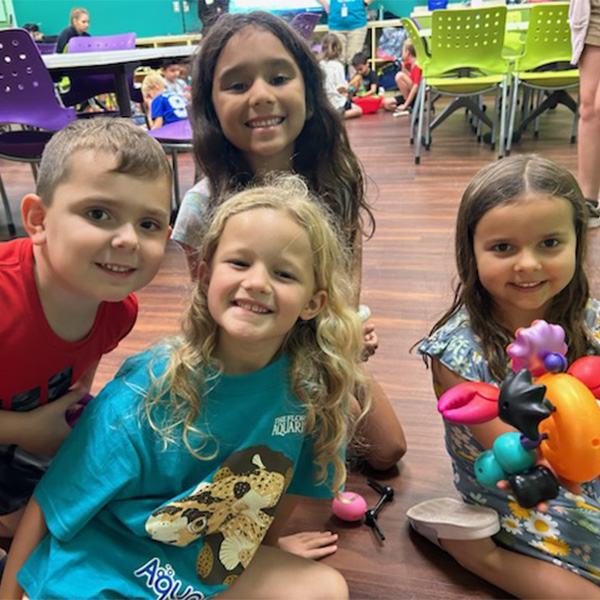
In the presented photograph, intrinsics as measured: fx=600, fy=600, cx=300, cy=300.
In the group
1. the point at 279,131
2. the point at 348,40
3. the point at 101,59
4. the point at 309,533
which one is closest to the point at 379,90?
the point at 348,40

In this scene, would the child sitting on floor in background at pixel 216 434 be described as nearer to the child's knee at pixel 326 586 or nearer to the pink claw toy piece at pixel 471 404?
the child's knee at pixel 326 586

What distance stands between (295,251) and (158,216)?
22 cm

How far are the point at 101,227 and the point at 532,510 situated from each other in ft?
2.76

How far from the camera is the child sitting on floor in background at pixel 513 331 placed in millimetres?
995

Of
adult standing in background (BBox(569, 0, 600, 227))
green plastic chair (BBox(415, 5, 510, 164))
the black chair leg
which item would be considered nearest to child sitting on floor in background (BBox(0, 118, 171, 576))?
adult standing in background (BBox(569, 0, 600, 227))

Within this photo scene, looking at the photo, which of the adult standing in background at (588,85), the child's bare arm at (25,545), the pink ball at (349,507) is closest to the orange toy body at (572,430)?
the pink ball at (349,507)

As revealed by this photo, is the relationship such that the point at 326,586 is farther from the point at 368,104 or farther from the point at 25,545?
the point at 368,104

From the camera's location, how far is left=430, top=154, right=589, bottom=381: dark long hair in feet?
3.29

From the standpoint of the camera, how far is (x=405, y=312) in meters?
2.08

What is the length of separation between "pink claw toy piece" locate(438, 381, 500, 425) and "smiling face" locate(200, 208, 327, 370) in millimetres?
259

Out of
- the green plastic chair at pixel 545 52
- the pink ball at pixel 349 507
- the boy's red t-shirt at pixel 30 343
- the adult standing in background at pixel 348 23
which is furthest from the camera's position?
the adult standing in background at pixel 348 23

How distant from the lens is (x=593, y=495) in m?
1.07

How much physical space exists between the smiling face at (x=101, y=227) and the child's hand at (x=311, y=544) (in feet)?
2.01

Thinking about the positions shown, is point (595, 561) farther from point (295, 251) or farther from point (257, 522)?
point (295, 251)
